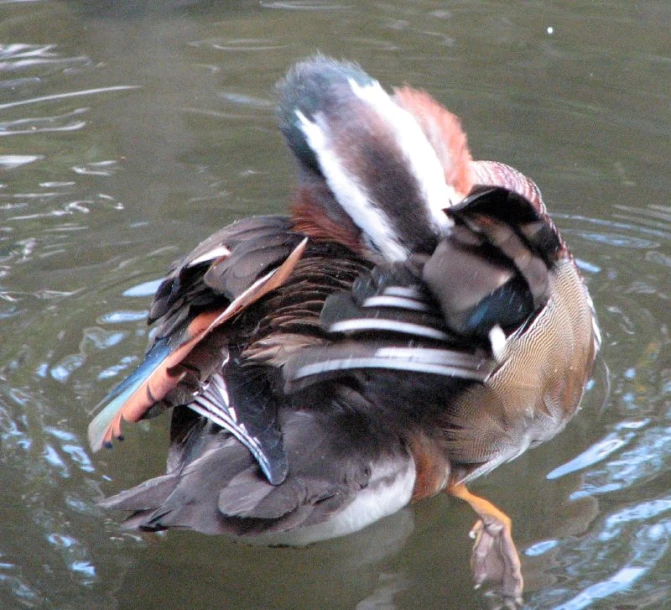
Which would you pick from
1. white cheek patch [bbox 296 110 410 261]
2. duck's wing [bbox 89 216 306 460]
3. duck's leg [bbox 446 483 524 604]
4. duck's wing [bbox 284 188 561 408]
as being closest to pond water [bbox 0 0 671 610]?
duck's leg [bbox 446 483 524 604]

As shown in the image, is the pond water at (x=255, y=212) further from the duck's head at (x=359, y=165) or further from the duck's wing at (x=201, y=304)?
the duck's head at (x=359, y=165)

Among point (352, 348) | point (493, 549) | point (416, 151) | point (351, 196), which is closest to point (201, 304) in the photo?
point (351, 196)

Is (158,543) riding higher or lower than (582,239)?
lower

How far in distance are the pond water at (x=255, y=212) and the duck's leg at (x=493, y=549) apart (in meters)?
0.04

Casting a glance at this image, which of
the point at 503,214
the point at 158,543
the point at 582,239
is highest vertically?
the point at 503,214

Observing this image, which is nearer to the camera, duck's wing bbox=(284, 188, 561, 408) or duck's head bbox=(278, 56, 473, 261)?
duck's wing bbox=(284, 188, 561, 408)

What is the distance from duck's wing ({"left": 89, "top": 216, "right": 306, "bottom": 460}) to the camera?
2742mm

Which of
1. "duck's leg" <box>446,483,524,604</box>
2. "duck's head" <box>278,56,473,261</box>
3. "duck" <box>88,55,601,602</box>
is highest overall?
"duck's head" <box>278,56,473,261</box>

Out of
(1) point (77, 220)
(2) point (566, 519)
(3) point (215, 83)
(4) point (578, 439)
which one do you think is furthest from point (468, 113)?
(2) point (566, 519)

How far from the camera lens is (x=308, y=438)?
270 centimetres

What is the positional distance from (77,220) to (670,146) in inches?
107

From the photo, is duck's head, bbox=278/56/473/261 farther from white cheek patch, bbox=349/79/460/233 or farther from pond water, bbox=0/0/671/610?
pond water, bbox=0/0/671/610

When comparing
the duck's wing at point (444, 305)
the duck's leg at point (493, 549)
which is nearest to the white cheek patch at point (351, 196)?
the duck's wing at point (444, 305)

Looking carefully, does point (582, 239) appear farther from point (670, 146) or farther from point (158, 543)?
point (158, 543)
